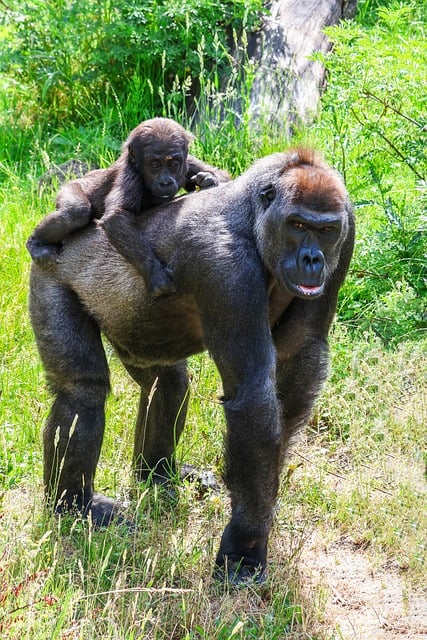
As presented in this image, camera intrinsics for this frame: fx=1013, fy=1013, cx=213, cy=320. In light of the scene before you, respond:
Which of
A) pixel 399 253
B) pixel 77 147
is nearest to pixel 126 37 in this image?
pixel 77 147

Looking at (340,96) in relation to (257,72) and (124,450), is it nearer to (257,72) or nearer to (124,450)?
(257,72)

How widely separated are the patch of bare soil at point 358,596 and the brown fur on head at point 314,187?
1.47 meters

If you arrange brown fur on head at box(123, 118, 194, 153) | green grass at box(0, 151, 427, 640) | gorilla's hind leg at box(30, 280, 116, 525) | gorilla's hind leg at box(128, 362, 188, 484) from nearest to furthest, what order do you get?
1. green grass at box(0, 151, 427, 640)
2. gorilla's hind leg at box(30, 280, 116, 525)
3. brown fur on head at box(123, 118, 194, 153)
4. gorilla's hind leg at box(128, 362, 188, 484)

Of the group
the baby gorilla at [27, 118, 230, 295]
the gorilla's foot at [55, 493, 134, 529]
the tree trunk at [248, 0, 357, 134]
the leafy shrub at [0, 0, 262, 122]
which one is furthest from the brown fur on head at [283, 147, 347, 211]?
the leafy shrub at [0, 0, 262, 122]

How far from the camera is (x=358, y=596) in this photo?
4.00 metres

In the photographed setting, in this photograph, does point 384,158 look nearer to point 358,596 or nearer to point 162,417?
point 162,417

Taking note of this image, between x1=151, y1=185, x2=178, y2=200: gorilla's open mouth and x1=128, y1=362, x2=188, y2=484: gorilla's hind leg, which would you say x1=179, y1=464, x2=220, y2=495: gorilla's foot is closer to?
x1=128, y1=362, x2=188, y2=484: gorilla's hind leg

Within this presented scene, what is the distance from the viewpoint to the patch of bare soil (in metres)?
3.76

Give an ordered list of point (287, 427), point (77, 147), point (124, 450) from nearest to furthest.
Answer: point (287, 427) < point (124, 450) < point (77, 147)

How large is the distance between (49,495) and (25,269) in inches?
75.3

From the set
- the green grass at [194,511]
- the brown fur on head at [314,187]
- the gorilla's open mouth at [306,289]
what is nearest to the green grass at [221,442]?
the green grass at [194,511]

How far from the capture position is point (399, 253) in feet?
19.5

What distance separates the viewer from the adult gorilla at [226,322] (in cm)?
→ 370

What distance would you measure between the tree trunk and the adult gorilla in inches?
116
